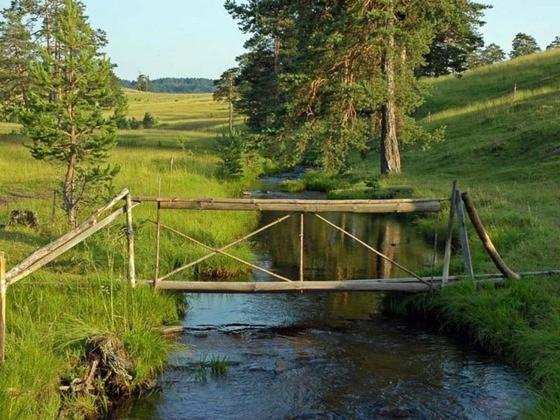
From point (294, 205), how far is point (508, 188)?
560 inches

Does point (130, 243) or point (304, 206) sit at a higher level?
point (304, 206)

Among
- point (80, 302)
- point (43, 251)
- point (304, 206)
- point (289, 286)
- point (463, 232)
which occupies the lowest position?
point (289, 286)

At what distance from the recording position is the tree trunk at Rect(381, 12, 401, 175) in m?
25.7

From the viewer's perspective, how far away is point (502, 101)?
41.3 metres

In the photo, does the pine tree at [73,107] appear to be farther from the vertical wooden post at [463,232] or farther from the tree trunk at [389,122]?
the tree trunk at [389,122]

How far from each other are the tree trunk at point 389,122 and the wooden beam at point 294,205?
1486cm

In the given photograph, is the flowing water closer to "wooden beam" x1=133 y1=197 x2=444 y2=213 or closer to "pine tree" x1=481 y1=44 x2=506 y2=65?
"wooden beam" x1=133 y1=197 x2=444 y2=213

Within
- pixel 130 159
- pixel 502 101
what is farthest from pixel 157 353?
pixel 502 101

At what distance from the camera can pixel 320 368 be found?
9219 millimetres

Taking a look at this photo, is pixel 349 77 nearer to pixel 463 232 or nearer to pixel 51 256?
pixel 463 232

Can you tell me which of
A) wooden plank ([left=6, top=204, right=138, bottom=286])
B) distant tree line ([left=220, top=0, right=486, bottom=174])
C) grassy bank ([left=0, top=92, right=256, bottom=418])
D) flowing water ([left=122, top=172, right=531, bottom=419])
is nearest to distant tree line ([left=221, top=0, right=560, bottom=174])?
distant tree line ([left=220, top=0, right=486, bottom=174])

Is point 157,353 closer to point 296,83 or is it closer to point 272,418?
point 272,418

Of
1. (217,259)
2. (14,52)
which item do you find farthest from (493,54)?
(217,259)

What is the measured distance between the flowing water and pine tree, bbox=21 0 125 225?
4483 millimetres
